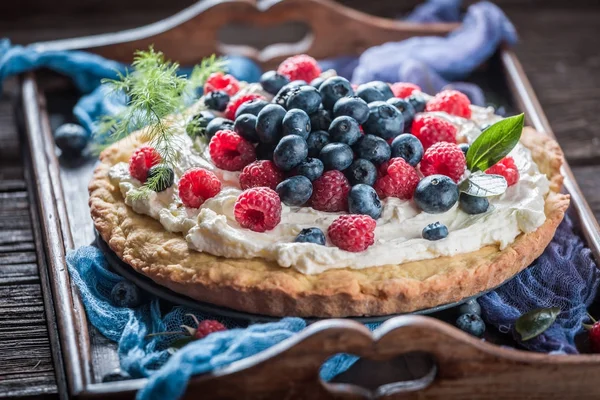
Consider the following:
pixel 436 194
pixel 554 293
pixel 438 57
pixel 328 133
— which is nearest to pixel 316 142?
pixel 328 133

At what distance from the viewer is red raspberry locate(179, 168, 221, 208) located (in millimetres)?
2553

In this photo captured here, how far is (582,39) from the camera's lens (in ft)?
14.6

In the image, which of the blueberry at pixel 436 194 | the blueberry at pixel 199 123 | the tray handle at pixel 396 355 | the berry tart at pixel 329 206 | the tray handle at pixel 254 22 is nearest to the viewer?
the tray handle at pixel 396 355

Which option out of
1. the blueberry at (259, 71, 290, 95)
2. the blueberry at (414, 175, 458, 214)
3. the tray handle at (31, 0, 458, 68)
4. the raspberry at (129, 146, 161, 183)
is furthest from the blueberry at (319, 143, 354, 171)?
the tray handle at (31, 0, 458, 68)

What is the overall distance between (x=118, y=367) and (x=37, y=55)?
5.82 ft

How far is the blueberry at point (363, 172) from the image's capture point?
8.29ft

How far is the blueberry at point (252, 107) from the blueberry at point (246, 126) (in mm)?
28

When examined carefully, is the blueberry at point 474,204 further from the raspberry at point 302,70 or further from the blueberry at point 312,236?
the raspberry at point 302,70

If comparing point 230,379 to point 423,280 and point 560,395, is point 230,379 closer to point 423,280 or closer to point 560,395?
point 423,280

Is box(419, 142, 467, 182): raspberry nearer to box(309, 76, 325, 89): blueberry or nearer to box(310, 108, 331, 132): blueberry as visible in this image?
box(310, 108, 331, 132): blueberry

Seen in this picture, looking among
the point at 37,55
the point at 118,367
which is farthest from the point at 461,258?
the point at 37,55

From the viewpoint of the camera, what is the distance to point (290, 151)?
2.48 m

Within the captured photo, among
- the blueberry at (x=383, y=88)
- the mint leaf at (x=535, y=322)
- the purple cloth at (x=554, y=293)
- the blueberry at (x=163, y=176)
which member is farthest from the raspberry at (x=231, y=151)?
the mint leaf at (x=535, y=322)

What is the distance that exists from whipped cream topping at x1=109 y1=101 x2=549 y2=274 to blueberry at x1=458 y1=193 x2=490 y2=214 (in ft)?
0.05
